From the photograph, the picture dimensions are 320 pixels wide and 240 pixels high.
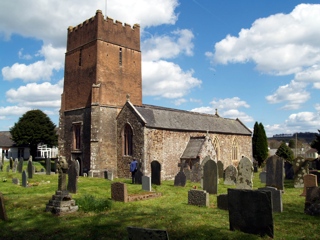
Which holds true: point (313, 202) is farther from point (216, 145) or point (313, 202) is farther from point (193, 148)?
point (216, 145)

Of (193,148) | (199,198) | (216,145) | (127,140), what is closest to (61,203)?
(199,198)

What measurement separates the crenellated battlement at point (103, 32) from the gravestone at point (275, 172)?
62.8ft

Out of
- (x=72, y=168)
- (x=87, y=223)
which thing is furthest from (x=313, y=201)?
(x=72, y=168)

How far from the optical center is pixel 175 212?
9.57m

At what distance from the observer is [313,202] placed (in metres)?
9.37

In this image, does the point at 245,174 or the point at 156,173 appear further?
the point at 156,173

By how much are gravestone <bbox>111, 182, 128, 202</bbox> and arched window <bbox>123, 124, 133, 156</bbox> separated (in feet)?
42.5

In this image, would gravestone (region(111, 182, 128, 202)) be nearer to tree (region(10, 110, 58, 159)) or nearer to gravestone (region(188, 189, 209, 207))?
gravestone (region(188, 189, 209, 207))

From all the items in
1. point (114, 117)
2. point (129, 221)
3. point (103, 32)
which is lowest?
point (129, 221)

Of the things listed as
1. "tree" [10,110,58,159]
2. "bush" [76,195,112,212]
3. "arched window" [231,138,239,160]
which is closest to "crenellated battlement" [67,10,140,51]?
"arched window" [231,138,239,160]

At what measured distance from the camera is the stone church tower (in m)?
25.8

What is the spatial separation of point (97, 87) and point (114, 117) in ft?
10.2

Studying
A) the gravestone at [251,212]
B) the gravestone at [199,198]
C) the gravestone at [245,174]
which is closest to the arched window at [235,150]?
the gravestone at [245,174]

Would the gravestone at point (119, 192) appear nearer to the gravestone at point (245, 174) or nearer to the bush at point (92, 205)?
the bush at point (92, 205)
